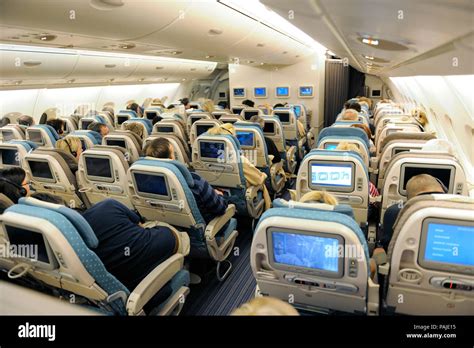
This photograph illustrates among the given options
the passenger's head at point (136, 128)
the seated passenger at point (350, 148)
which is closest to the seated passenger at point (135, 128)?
the passenger's head at point (136, 128)

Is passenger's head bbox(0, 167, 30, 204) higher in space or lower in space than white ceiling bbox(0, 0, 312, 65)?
lower

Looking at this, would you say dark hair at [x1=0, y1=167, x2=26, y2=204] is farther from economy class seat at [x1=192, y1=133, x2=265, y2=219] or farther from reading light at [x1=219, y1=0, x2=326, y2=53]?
reading light at [x1=219, y1=0, x2=326, y2=53]

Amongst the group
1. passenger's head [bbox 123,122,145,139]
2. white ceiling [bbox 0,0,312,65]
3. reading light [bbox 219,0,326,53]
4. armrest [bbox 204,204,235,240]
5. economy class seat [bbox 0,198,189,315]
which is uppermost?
reading light [bbox 219,0,326,53]

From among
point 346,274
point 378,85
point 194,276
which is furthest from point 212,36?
point 378,85

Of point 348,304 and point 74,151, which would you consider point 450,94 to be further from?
point 74,151

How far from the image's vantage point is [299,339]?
123 cm

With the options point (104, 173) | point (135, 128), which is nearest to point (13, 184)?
point (104, 173)

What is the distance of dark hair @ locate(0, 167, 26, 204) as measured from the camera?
2956 mm

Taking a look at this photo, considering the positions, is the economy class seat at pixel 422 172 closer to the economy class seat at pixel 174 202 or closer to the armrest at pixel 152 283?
the economy class seat at pixel 174 202

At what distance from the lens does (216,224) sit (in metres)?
3.27

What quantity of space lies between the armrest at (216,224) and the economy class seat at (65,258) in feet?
3.18

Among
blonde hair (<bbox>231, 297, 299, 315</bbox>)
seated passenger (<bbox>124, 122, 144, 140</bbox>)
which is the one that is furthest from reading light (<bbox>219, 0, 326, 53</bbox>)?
seated passenger (<bbox>124, 122, 144, 140</bbox>)

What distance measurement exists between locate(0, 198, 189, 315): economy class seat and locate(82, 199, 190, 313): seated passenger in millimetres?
212

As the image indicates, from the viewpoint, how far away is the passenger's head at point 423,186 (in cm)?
Answer: 239
